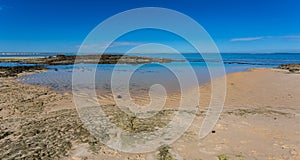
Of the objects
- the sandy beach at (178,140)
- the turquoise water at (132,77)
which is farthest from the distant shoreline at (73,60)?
the sandy beach at (178,140)

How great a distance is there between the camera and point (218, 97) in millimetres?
11406

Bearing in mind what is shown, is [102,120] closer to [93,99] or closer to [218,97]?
[93,99]

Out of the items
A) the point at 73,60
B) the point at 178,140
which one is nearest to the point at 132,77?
the point at 178,140

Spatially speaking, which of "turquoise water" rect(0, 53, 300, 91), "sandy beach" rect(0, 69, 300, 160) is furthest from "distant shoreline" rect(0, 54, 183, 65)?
"sandy beach" rect(0, 69, 300, 160)

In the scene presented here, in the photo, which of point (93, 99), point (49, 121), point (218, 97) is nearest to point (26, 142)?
point (49, 121)

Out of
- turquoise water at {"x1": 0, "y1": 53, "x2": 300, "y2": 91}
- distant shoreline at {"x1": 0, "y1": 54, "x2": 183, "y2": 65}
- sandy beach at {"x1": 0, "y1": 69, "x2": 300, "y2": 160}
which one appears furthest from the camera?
distant shoreline at {"x1": 0, "y1": 54, "x2": 183, "y2": 65}

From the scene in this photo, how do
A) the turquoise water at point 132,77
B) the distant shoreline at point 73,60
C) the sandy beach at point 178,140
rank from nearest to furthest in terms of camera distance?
the sandy beach at point 178,140 → the turquoise water at point 132,77 → the distant shoreline at point 73,60

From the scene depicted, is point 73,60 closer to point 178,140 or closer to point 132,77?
point 132,77

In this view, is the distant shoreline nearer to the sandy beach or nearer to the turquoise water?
the turquoise water

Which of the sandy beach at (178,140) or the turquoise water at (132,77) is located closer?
the sandy beach at (178,140)

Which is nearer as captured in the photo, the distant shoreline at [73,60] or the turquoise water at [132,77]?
the turquoise water at [132,77]

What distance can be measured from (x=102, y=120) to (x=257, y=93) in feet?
29.5

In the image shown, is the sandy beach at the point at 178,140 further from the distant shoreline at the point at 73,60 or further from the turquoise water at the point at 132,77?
the distant shoreline at the point at 73,60

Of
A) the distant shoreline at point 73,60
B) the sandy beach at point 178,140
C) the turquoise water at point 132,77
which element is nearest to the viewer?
the sandy beach at point 178,140
